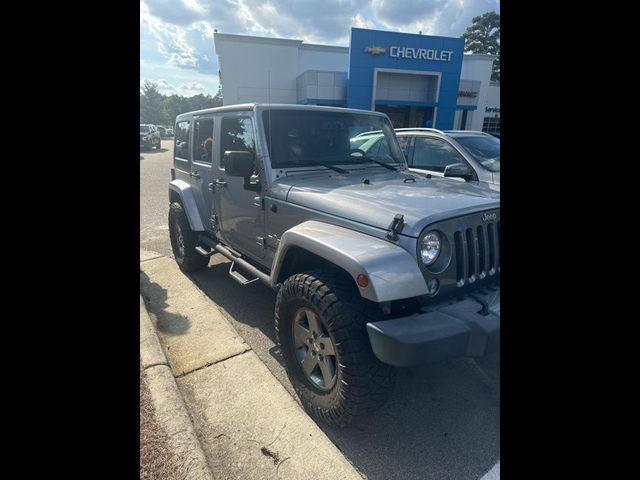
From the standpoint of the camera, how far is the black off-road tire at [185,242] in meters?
4.48

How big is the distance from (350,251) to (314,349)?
75cm

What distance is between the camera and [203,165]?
13.2 feet

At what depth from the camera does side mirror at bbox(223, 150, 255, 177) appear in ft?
9.15

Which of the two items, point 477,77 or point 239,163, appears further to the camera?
point 477,77

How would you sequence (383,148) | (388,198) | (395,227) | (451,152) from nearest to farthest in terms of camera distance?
1. (395,227)
2. (388,198)
3. (383,148)
4. (451,152)

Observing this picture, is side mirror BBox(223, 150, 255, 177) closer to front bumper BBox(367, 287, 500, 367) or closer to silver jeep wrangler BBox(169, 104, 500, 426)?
silver jeep wrangler BBox(169, 104, 500, 426)

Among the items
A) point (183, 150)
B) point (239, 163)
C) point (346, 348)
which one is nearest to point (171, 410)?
point (346, 348)

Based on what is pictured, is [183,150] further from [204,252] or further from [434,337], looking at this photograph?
[434,337]

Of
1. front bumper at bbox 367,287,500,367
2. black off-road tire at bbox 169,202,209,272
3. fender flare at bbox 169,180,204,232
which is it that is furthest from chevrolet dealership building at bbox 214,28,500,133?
front bumper at bbox 367,287,500,367

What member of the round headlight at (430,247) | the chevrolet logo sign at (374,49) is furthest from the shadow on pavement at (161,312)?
the chevrolet logo sign at (374,49)
